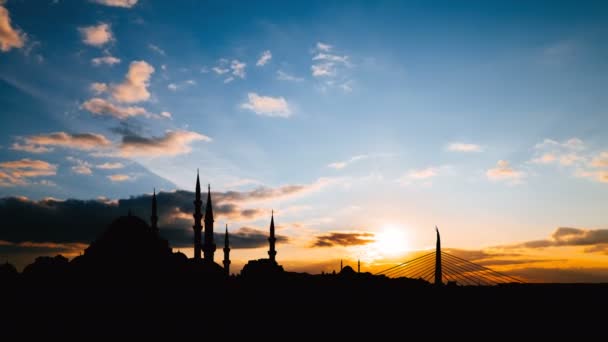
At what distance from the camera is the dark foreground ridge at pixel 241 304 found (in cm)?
5981

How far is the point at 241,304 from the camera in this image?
6681cm

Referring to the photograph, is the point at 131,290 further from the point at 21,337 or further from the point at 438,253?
the point at 438,253

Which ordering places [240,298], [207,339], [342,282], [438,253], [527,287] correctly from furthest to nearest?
1. [342,282]
2. [240,298]
3. [527,287]
4. [207,339]
5. [438,253]

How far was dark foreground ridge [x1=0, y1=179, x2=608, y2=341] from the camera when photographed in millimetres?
59812

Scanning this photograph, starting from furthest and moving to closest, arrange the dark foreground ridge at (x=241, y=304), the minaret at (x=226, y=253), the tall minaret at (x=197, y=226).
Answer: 1. the minaret at (x=226, y=253)
2. the tall minaret at (x=197, y=226)
3. the dark foreground ridge at (x=241, y=304)

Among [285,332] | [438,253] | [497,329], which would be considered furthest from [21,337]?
[497,329]

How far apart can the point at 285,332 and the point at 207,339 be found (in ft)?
35.7

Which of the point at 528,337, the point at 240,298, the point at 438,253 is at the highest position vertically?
the point at 438,253

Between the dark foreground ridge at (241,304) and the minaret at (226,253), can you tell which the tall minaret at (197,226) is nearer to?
the dark foreground ridge at (241,304)

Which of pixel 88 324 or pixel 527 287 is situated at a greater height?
pixel 527 287

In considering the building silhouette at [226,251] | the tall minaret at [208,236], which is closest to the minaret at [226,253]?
the building silhouette at [226,251]

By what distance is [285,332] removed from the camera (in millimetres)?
61875

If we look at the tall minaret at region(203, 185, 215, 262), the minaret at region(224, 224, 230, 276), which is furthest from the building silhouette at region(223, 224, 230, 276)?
the tall minaret at region(203, 185, 215, 262)

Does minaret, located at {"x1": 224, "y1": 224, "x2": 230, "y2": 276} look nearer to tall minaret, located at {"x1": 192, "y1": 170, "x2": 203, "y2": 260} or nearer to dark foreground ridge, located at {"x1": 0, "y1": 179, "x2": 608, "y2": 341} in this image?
dark foreground ridge, located at {"x1": 0, "y1": 179, "x2": 608, "y2": 341}
